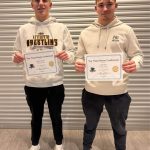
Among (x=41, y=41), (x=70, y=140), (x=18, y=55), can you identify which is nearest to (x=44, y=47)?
(x=41, y=41)

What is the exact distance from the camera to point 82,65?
6.57ft

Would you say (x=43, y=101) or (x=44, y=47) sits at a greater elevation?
(x=44, y=47)

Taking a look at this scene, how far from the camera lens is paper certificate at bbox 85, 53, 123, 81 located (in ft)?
6.35

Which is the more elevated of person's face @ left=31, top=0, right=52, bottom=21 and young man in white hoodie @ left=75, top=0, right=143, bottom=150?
person's face @ left=31, top=0, right=52, bottom=21

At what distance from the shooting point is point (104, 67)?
6.46 feet

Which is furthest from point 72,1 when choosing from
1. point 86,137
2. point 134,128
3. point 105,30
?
point 134,128

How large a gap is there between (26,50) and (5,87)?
0.94m

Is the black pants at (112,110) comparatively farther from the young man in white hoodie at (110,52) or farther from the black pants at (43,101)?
the black pants at (43,101)

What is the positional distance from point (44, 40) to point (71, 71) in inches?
30.4

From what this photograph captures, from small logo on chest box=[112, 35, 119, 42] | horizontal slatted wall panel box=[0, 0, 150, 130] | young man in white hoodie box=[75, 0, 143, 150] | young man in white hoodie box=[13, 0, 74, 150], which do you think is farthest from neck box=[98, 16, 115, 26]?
horizontal slatted wall panel box=[0, 0, 150, 130]

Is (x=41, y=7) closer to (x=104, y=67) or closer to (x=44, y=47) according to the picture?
(x=44, y=47)

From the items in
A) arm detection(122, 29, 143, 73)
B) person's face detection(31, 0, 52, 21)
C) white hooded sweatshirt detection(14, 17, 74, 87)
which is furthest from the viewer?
white hooded sweatshirt detection(14, 17, 74, 87)

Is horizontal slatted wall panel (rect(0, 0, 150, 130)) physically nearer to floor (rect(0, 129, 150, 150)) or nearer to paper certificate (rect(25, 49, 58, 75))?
floor (rect(0, 129, 150, 150))

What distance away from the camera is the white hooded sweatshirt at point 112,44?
197 centimetres
